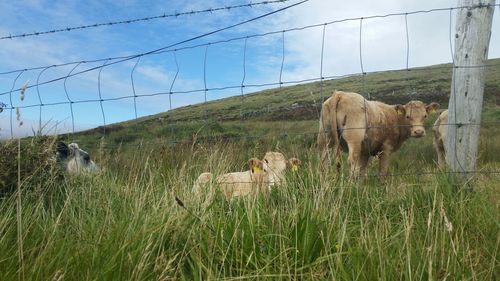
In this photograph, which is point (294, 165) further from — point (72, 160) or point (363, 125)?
point (363, 125)

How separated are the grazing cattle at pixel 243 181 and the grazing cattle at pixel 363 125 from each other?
2.78 m

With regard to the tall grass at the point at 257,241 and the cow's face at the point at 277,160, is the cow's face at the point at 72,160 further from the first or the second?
the cow's face at the point at 277,160

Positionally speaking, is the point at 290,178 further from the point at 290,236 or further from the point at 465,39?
the point at 465,39

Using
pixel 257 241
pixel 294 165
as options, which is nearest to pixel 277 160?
pixel 294 165

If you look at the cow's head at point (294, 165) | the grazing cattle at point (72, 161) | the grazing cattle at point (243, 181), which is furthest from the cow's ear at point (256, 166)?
the grazing cattle at point (72, 161)

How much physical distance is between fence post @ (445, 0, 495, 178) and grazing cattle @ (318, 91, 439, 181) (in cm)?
424

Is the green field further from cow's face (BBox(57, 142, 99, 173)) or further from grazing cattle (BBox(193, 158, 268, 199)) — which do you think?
cow's face (BBox(57, 142, 99, 173))

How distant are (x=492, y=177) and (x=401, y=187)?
1.15m

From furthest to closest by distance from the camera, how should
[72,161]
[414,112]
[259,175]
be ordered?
1. [414,112]
2. [72,161]
3. [259,175]

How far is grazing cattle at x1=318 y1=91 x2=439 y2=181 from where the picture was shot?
9.76 meters

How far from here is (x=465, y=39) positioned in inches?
196

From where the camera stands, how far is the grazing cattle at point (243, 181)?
15.8 ft

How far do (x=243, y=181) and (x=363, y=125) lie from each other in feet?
11.7

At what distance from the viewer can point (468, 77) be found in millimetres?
4953
